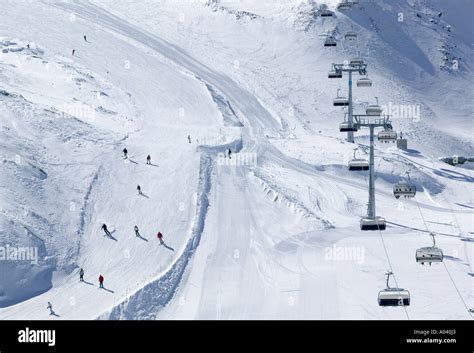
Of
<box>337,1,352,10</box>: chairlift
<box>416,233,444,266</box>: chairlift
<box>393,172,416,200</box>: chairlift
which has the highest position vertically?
<box>337,1,352,10</box>: chairlift

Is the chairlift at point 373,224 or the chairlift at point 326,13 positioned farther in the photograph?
the chairlift at point 326,13

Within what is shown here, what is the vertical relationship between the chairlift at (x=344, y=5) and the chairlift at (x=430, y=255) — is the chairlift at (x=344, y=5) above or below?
above

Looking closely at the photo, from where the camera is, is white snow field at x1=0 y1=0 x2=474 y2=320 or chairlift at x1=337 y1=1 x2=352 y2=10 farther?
chairlift at x1=337 y1=1 x2=352 y2=10

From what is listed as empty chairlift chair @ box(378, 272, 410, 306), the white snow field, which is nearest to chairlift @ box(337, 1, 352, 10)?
the white snow field

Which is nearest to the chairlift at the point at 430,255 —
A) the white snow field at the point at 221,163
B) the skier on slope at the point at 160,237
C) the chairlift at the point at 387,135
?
the white snow field at the point at 221,163

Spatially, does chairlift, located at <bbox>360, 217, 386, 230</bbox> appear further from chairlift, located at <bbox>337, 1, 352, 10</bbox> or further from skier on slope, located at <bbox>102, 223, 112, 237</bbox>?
chairlift, located at <bbox>337, 1, 352, 10</bbox>

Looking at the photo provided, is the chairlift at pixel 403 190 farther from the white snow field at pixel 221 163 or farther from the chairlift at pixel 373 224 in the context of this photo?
the chairlift at pixel 373 224

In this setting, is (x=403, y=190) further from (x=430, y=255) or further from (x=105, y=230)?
(x=105, y=230)
